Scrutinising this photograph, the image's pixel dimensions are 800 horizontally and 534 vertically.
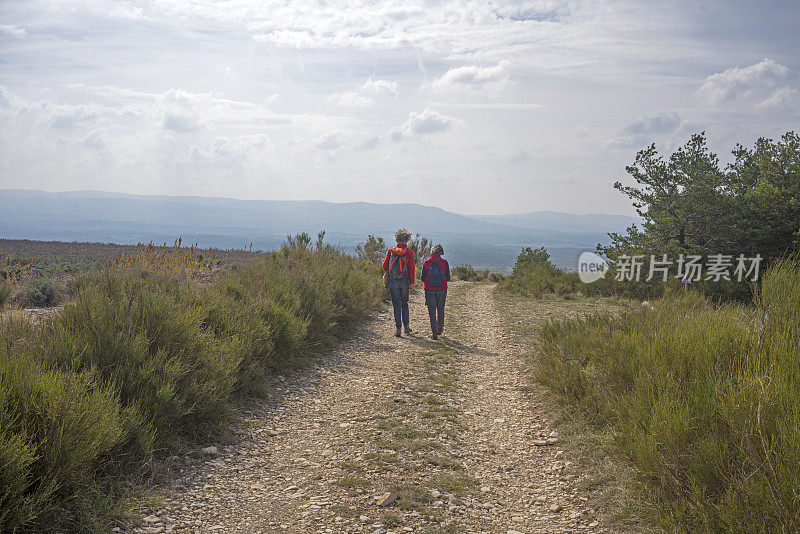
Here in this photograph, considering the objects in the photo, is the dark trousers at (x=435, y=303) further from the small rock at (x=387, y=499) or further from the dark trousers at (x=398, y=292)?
the small rock at (x=387, y=499)

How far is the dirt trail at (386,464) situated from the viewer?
369 cm

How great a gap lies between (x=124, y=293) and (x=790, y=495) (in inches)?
243

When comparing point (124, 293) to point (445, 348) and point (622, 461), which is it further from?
point (445, 348)

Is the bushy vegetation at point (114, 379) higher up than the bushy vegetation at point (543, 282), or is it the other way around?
the bushy vegetation at point (543, 282)

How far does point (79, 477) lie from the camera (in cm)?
340

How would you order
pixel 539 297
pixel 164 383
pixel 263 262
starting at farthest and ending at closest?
pixel 539 297 < pixel 263 262 < pixel 164 383

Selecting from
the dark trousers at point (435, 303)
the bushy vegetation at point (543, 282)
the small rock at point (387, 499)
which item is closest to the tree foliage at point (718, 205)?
the bushy vegetation at point (543, 282)

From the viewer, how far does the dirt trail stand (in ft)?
12.1

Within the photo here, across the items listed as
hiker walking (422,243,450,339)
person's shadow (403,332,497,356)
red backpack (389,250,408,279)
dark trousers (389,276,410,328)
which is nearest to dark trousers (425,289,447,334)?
hiker walking (422,243,450,339)

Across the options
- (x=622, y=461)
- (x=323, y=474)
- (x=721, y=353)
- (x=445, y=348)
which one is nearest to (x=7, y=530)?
(x=323, y=474)

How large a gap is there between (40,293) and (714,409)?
1347 centimetres

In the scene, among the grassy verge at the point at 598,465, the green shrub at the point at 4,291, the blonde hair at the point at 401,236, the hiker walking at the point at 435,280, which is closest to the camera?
the grassy verge at the point at 598,465

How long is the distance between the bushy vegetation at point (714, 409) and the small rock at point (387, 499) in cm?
191

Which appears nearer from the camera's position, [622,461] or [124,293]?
[622,461]
